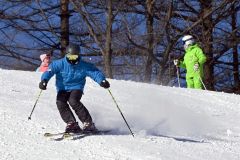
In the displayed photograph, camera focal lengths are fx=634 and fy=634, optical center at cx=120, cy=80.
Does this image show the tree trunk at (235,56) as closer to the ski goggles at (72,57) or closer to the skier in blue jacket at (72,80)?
the skier in blue jacket at (72,80)

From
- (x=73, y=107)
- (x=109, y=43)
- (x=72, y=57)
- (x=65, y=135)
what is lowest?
(x=65, y=135)

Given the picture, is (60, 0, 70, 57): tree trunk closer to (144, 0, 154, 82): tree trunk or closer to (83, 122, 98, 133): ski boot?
(144, 0, 154, 82): tree trunk

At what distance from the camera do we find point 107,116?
32.8ft

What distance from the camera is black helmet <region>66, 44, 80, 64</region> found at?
845 centimetres

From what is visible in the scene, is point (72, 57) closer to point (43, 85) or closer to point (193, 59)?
point (43, 85)

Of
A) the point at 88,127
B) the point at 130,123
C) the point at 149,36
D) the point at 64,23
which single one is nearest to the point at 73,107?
the point at 88,127

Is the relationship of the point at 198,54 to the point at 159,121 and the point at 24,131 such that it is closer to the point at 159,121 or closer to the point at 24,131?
the point at 159,121

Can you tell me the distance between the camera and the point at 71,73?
28.1 ft

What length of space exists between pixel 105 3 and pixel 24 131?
17.8 metres

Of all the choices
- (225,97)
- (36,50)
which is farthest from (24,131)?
(36,50)

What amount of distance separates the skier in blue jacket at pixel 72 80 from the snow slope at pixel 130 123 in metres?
0.31

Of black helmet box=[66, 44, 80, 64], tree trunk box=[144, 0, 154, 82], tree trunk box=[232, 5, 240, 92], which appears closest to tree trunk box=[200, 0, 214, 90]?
tree trunk box=[232, 5, 240, 92]

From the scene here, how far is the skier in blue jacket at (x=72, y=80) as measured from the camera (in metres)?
8.46

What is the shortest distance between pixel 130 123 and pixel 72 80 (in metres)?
1.57
